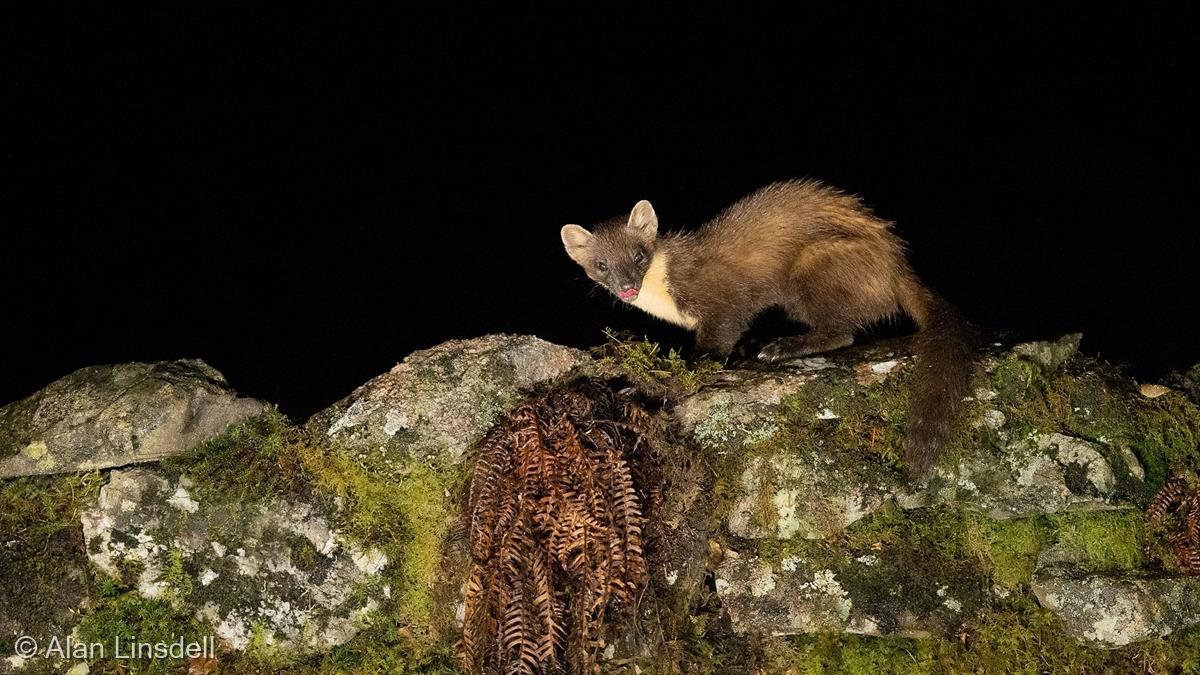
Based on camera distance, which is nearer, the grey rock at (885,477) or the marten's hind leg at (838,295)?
the grey rock at (885,477)

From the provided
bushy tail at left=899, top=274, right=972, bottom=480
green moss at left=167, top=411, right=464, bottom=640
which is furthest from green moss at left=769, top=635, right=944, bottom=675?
green moss at left=167, top=411, right=464, bottom=640

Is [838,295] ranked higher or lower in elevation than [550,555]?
higher

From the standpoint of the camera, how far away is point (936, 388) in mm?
3863

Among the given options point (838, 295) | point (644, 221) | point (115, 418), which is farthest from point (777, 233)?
point (115, 418)

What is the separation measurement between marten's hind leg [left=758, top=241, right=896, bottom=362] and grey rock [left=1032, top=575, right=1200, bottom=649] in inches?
61.6

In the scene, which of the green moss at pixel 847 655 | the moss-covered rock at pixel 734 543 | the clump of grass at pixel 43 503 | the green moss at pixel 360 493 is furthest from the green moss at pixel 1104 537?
the clump of grass at pixel 43 503

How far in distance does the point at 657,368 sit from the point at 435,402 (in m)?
Result: 0.90

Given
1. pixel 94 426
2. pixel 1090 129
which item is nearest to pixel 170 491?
pixel 94 426

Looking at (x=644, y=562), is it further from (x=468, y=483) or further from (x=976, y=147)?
(x=976, y=147)

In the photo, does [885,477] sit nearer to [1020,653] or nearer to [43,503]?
[1020,653]

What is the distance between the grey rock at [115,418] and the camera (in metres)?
3.83

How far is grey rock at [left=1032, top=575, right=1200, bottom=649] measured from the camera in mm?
3639

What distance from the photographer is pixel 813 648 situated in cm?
380

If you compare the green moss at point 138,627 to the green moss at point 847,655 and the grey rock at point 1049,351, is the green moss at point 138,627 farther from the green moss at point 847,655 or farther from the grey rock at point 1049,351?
the grey rock at point 1049,351
